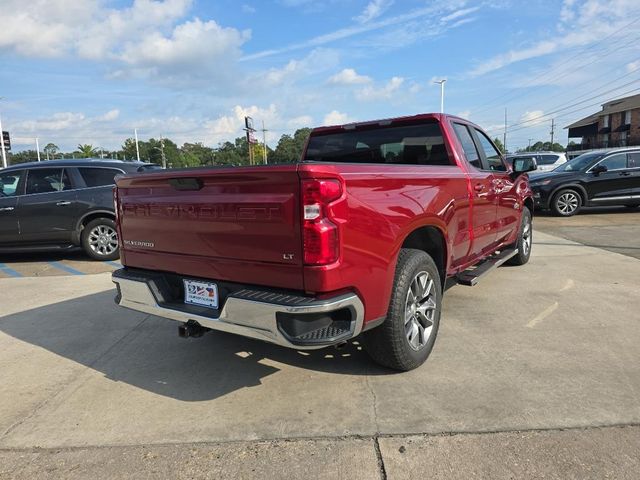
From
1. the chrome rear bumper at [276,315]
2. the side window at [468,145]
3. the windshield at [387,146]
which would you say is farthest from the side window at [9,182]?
the side window at [468,145]

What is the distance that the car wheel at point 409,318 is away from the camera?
10.2ft

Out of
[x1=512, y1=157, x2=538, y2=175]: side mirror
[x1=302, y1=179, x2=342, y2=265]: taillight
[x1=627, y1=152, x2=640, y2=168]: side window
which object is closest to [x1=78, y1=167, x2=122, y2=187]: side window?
[x1=512, y1=157, x2=538, y2=175]: side mirror

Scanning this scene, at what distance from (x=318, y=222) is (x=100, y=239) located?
21.4 feet

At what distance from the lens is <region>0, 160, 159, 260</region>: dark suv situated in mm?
7711

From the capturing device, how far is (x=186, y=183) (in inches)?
119

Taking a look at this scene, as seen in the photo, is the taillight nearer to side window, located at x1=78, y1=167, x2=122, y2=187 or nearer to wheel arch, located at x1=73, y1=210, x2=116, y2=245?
wheel arch, located at x1=73, y1=210, x2=116, y2=245

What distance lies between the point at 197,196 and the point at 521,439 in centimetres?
238

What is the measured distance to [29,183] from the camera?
7867 millimetres

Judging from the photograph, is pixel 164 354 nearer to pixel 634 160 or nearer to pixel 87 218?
pixel 87 218

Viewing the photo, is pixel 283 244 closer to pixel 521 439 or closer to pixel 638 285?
pixel 521 439

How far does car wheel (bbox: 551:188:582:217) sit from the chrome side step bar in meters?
7.24

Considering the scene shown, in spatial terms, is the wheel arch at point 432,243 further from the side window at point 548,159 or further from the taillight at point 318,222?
the side window at point 548,159

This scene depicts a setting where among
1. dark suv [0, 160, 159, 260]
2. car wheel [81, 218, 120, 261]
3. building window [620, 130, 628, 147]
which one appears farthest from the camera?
building window [620, 130, 628, 147]

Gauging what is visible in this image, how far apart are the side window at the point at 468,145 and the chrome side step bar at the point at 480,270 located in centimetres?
104
